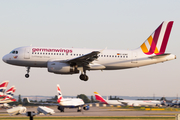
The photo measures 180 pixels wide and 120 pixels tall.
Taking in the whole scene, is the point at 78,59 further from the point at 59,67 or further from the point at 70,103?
the point at 70,103

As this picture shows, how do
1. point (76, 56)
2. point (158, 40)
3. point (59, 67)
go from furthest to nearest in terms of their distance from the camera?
point (158, 40)
point (76, 56)
point (59, 67)

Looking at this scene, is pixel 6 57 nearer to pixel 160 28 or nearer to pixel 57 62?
pixel 57 62

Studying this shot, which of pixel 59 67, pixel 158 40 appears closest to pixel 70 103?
pixel 59 67

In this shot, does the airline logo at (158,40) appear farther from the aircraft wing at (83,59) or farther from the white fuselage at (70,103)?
the white fuselage at (70,103)

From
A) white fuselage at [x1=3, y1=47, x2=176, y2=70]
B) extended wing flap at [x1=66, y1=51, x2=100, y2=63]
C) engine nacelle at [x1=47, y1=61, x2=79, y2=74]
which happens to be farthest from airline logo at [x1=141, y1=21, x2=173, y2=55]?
engine nacelle at [x1=47, y1=61, x2=79, y2=74]

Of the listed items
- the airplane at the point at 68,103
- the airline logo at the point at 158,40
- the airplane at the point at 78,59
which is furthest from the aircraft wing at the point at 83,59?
the airplane at the point at 68,103

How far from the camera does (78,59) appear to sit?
4850 centimetres

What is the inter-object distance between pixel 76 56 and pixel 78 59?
8.71 feet

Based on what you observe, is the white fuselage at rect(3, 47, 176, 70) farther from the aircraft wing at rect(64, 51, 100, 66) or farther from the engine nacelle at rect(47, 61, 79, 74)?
the aircraft wing at rect(64, 51, 100, 66)

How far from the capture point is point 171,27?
190 feet

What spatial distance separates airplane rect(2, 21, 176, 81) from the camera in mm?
49312

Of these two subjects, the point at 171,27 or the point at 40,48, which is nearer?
the point at 40,48

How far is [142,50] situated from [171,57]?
5.46 meters

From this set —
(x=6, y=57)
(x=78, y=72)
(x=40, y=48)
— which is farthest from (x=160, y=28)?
(x=6, y=57)
